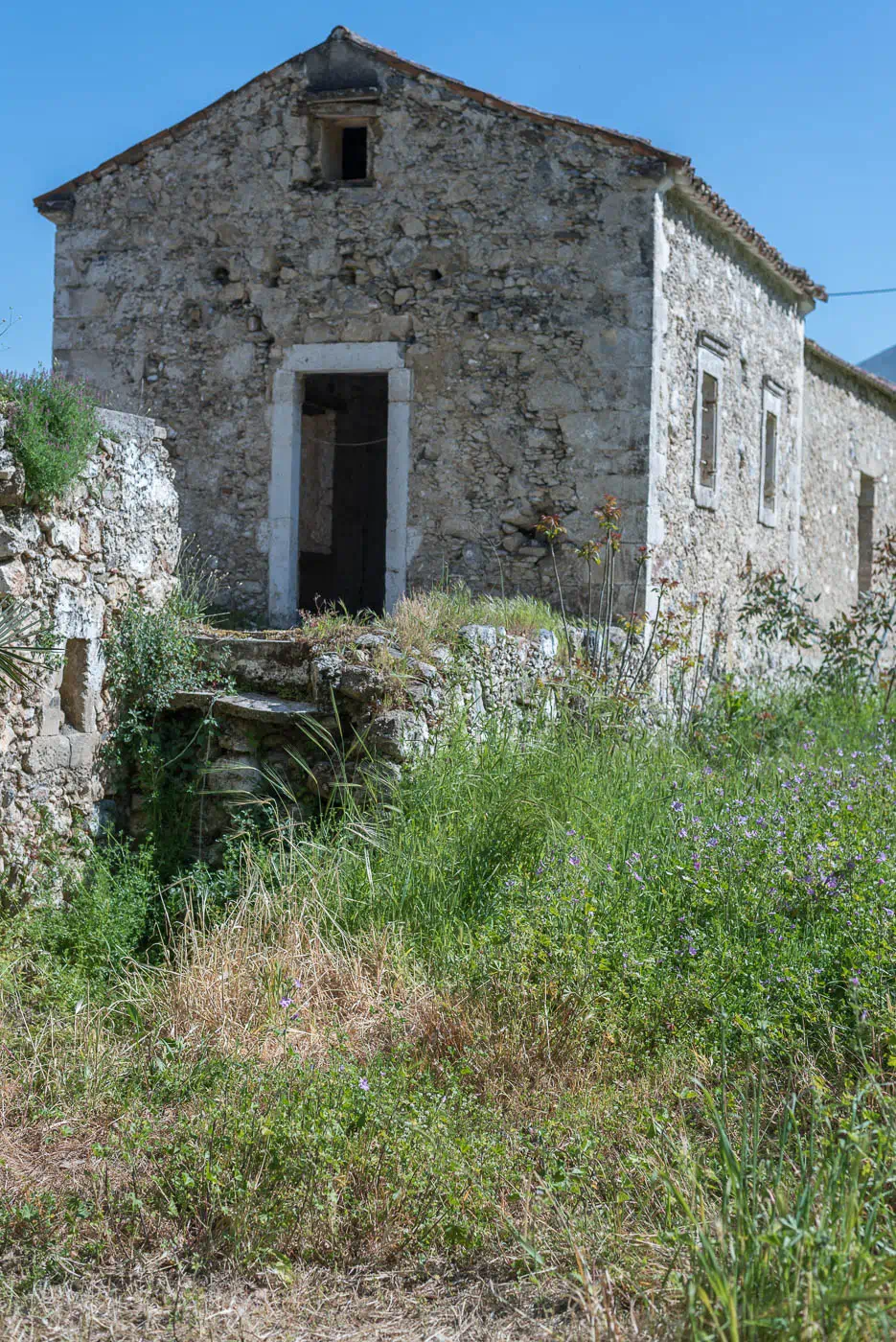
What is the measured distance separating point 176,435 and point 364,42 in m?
3.56

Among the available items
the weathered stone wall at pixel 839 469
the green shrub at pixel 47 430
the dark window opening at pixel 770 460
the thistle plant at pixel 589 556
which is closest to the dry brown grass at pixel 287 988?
the green shrub at pixel 47 430

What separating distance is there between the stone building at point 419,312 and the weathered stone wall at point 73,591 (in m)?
3.50

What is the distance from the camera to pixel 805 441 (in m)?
14.1

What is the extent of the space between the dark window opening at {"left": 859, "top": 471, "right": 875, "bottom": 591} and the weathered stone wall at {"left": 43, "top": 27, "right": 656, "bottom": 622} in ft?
27.4

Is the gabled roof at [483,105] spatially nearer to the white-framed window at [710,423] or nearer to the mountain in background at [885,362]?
the white-framed window at [710,423]

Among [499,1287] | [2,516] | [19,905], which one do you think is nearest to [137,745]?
[19,905]

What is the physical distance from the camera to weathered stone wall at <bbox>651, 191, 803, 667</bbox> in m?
9.73

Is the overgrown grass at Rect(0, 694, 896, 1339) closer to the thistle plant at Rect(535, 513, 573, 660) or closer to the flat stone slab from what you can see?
the flat stone slab

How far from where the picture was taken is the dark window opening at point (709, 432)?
10.9 meters

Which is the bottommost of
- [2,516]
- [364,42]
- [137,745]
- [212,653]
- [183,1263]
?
[183,1263]

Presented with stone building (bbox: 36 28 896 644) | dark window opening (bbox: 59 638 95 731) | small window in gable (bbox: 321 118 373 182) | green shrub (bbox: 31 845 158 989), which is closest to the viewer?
green shrub (bbox: 31 845 158 989)

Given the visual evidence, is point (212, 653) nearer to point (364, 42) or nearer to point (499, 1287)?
point (499, 1287)

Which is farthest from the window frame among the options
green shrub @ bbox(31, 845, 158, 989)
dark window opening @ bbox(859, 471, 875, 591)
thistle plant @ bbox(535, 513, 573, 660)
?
dark window opening @ bbox(859, 471, 875, 591)

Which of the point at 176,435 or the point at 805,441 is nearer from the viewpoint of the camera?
the point at 176,435
